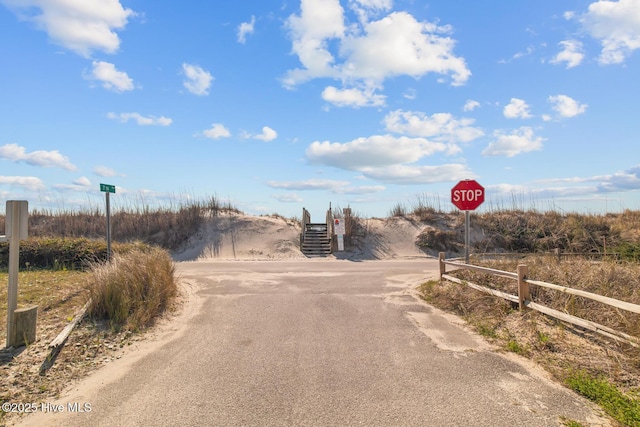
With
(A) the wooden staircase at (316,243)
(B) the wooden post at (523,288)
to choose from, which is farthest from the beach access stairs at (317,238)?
(B) the wooden post at (523,288)

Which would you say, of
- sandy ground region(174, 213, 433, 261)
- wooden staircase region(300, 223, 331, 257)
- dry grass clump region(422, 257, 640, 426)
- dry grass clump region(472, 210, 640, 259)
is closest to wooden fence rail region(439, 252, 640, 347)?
dry grass clump region(422, 257, 640, 426)

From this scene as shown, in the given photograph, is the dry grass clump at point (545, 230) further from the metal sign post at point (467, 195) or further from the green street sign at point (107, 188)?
the green street sign at point (107, 188)

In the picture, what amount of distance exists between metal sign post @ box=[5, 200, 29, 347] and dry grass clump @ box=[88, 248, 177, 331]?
1.41 metres

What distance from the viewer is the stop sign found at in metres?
11.1

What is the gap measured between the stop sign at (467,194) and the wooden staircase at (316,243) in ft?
36.9

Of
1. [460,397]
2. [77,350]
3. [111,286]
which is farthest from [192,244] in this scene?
[460,397]

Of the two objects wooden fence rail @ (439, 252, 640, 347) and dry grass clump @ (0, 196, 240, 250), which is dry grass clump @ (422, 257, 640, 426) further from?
dry grass clump @ (0, 196, 240, 250)

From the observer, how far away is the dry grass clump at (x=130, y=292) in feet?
22.4

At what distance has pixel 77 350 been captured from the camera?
18.2ft

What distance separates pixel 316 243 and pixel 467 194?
1257 cm

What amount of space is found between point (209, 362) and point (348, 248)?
57.1ft

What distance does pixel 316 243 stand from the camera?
74.7 feet

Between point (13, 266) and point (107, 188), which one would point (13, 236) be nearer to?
point (13, 266)

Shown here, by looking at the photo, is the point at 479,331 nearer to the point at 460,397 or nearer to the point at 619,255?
the point at 460,397
